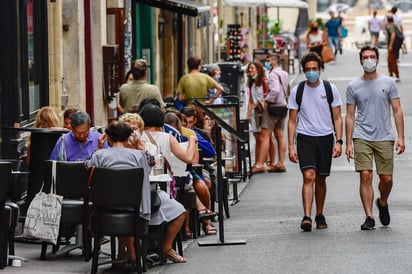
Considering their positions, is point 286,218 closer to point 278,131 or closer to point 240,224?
point 240,224

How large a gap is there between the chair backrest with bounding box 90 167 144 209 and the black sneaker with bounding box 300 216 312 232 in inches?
126

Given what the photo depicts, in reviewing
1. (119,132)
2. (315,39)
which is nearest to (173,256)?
(119,132)

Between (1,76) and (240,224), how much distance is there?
339 cm

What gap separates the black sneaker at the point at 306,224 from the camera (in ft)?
49.9

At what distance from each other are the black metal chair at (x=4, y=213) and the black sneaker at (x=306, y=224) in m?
3.45

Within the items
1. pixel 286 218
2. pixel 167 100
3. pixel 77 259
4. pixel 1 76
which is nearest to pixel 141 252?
pixel 77 259

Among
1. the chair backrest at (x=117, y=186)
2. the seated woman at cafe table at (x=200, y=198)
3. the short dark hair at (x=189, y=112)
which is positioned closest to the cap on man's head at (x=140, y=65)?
the short dark hair at (x=189, y=112)

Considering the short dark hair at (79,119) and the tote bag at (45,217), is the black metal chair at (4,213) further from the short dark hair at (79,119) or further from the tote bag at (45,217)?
the short dark hair at (79,119)

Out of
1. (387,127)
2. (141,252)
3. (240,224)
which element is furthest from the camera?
(240,224)

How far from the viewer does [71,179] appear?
529 inches

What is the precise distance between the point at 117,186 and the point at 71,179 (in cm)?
119

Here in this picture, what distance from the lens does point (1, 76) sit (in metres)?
17.6

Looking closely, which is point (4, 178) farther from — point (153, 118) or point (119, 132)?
point (153, 118)

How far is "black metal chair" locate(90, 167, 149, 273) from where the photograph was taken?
12.3 m
